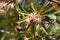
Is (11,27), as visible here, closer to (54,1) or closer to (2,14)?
(2,14)

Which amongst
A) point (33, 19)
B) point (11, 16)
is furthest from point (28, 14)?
point (11, 16)

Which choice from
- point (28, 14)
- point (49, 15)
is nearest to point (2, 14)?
point (28, 14)

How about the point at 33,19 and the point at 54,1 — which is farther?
the point at 54,1

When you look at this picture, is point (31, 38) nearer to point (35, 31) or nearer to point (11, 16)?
point (35, 31)

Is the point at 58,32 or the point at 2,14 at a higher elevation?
the point at 2,14

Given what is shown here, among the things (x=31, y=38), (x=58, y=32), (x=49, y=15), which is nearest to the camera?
(x=49, y=15)

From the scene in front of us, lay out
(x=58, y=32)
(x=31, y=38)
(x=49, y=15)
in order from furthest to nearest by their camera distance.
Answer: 1. (x=58, y=32)
2. (x=31, y=38)
3. (x=49, y=15)
